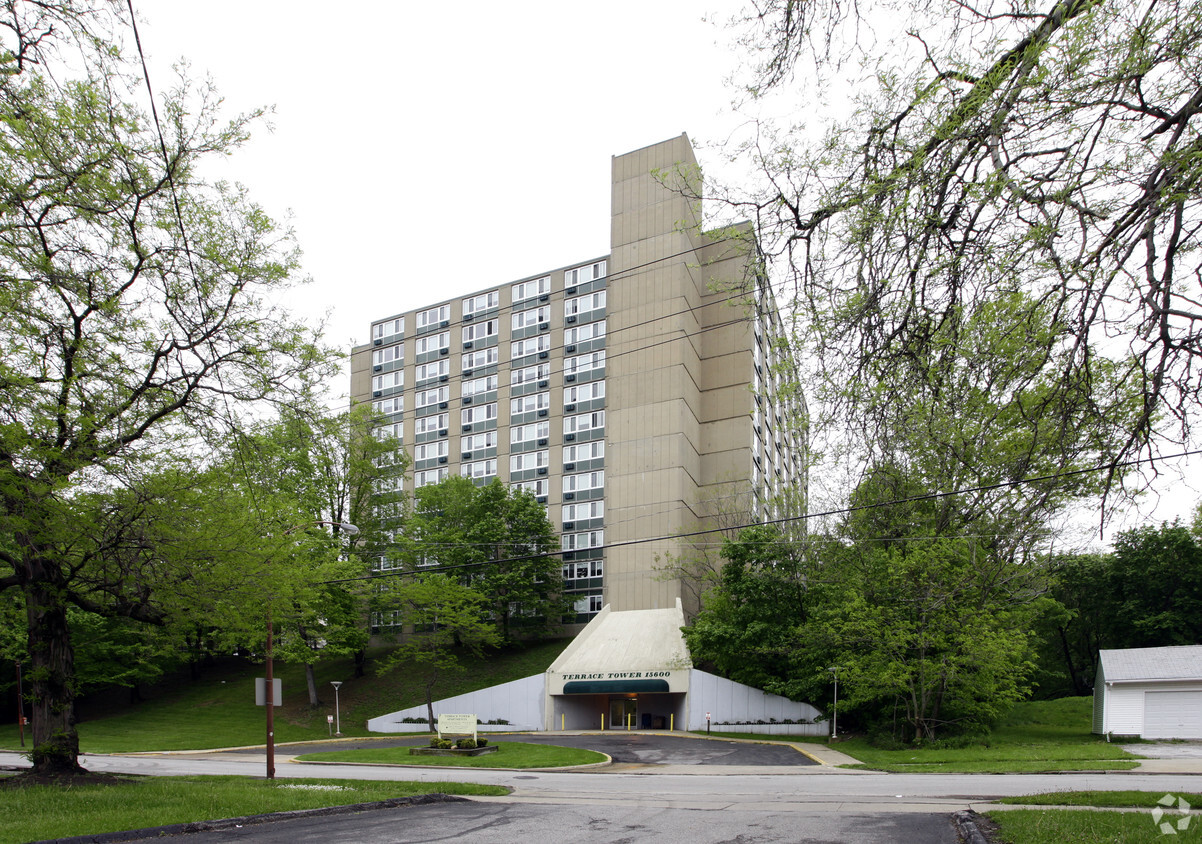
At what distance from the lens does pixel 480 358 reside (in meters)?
62.3

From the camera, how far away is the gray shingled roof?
31.0m

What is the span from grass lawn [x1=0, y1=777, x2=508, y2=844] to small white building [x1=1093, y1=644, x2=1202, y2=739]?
27818mm

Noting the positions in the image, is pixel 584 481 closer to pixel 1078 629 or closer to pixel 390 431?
pixel 390 431

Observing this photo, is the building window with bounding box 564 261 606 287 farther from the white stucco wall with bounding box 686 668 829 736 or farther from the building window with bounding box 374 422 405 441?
the white stucco wall with bounding box 686 668 829 736

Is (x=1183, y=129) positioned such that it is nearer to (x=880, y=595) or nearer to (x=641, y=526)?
(x=880, y=595)

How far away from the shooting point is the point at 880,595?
99.9 feet

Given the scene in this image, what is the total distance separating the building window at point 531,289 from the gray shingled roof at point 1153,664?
133 feet

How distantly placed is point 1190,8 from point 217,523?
1626 centimetres

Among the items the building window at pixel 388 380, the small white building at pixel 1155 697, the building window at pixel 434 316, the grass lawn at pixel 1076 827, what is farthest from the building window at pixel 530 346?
the grass lawn at pixel 1076 827

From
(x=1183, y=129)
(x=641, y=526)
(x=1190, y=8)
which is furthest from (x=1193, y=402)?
(x=641, y=526)

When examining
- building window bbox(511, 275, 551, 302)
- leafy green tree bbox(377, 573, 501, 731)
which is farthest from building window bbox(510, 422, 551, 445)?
leafy green tree bbox(377, 573, 501, 731)

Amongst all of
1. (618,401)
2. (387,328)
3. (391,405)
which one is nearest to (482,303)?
(387,328)

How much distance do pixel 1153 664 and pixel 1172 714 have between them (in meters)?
1.85

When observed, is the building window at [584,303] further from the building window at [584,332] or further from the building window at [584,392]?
the building window at [584,392]
